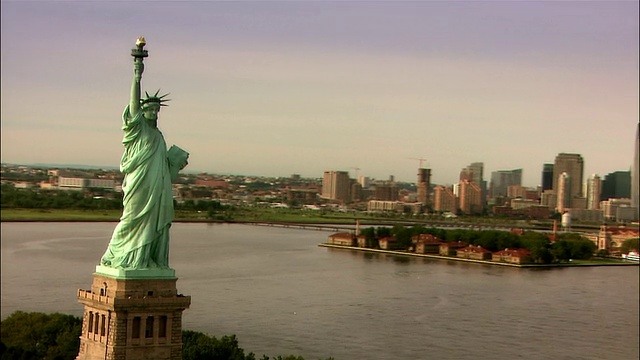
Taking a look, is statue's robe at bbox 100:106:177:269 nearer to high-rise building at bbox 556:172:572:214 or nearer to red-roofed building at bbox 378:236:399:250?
red-roofed building at bbox 378:236:399:250

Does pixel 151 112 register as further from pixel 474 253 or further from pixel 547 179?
pixel 547 179

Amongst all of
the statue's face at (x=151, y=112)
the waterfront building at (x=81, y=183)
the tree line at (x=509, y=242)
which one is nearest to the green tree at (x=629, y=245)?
the tree line at (x=509, y=242)

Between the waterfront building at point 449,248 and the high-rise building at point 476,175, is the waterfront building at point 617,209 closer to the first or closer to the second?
the high-rise building at point 476,175

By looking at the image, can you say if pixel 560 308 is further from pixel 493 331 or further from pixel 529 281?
pixel 529 281

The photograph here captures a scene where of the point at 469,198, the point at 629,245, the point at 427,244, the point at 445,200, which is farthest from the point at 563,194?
the point at 427,244

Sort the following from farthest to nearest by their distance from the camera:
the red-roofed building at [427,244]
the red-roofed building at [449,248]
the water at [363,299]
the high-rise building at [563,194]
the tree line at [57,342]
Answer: the high-rise building at [563,194] → the red-roofed building at [427,244] → the red-roofed building at [449,248] → the water at [363,299] → the tree line at [57,342]

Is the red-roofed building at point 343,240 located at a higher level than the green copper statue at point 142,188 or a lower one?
lower

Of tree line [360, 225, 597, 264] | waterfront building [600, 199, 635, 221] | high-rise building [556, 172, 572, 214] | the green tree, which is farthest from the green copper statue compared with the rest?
high-rise building [556, 172, 572, 214]
